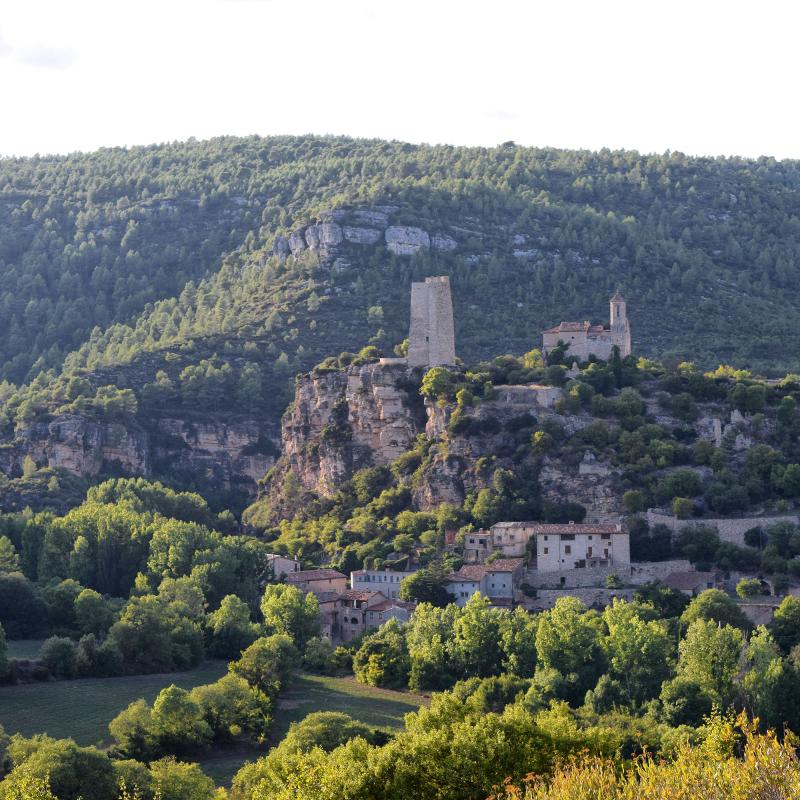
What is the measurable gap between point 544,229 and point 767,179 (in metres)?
31.3

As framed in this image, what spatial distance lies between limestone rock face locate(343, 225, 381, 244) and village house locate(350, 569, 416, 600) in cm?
5093

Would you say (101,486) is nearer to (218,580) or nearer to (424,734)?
(218,580)

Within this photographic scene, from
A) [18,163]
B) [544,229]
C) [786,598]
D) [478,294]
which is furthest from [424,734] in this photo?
[18,163]

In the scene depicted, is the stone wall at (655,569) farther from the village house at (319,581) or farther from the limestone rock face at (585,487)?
the village house at (319,581)

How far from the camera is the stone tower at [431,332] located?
3684 inches

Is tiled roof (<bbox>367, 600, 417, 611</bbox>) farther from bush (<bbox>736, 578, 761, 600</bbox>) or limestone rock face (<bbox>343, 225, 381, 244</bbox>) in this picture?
limestone rock face (<bbox>343, 225, 381, 244</bbox>)

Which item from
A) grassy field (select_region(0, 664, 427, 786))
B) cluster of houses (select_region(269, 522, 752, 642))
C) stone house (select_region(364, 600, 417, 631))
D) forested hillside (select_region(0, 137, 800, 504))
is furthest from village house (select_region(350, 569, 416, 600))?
forested hillside (select_region(0, 137, 800, 504))

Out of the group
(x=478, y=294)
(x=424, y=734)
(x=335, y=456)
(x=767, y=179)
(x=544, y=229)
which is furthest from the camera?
(x=767, y=179)

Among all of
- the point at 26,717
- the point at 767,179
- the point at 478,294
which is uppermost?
the point at 767,179

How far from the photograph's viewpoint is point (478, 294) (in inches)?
4867

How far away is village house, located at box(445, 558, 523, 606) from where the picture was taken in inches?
2975

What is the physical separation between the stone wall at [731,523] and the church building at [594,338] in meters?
18.0

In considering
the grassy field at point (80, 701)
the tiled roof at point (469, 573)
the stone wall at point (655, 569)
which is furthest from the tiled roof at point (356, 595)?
the stone wall at point (655, 569)

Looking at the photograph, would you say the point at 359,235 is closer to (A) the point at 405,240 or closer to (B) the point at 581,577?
(A) the point at 405,240
